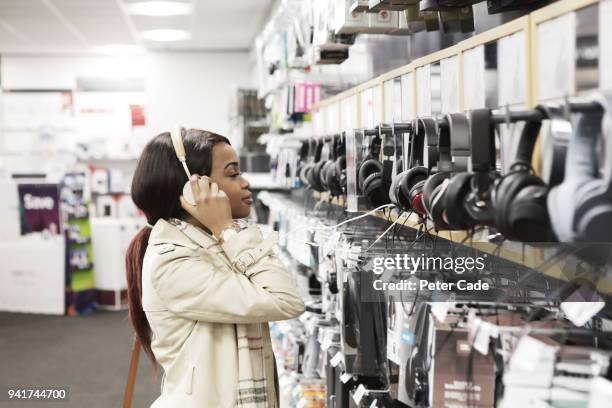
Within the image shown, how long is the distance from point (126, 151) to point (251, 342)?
10.0 meters

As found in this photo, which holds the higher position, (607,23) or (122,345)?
(607,23)

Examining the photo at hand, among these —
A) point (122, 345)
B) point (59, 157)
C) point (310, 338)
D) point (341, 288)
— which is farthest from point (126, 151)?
point (341, 288)

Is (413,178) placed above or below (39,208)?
above

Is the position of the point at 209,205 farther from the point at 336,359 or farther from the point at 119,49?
the point at 119,49

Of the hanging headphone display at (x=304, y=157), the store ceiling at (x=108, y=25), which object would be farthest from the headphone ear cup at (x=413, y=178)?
the store ceiling at (x=108, y=25)

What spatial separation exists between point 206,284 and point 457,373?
2.10ft

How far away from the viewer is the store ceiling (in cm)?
845

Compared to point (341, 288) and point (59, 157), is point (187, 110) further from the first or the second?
point (341, 288)

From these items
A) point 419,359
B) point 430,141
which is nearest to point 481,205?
point 430,141

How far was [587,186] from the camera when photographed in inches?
40.6

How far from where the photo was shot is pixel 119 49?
11.6 metres

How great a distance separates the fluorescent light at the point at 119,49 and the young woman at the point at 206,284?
32.8ft

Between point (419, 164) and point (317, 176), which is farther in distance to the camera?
point (317, 176)

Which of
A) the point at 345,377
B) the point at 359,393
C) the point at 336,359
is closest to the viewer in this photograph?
the point at 359,393
